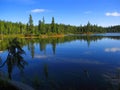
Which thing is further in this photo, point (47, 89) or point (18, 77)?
point (18, 77)

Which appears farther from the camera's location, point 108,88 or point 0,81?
point 108,88

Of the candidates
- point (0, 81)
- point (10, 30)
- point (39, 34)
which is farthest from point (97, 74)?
point (10, 30)

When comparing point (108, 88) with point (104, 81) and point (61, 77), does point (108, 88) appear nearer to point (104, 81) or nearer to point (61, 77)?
point (104, 81)

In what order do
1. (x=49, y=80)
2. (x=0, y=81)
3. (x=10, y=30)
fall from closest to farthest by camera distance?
(x=0, y=81), (x=49, y=80), (x=10, y=30)

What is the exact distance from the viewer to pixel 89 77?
751 inches

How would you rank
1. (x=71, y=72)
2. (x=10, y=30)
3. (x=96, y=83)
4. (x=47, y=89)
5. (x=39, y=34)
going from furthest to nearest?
(x=10, y=30) → (x=39, y=34) → (x=71, y=72) → (x=96, y=83) → (x=47, y=89)

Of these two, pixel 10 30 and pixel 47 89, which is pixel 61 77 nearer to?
pixel 47 89

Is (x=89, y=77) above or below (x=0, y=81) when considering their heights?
below

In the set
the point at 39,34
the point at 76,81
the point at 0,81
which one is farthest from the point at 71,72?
the point at 39,34

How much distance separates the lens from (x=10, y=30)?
134m

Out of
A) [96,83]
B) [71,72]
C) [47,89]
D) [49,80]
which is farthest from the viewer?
[71,72]

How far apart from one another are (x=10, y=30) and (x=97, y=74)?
4722 inches

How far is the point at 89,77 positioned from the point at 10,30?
12102cm

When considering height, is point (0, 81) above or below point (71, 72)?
above
